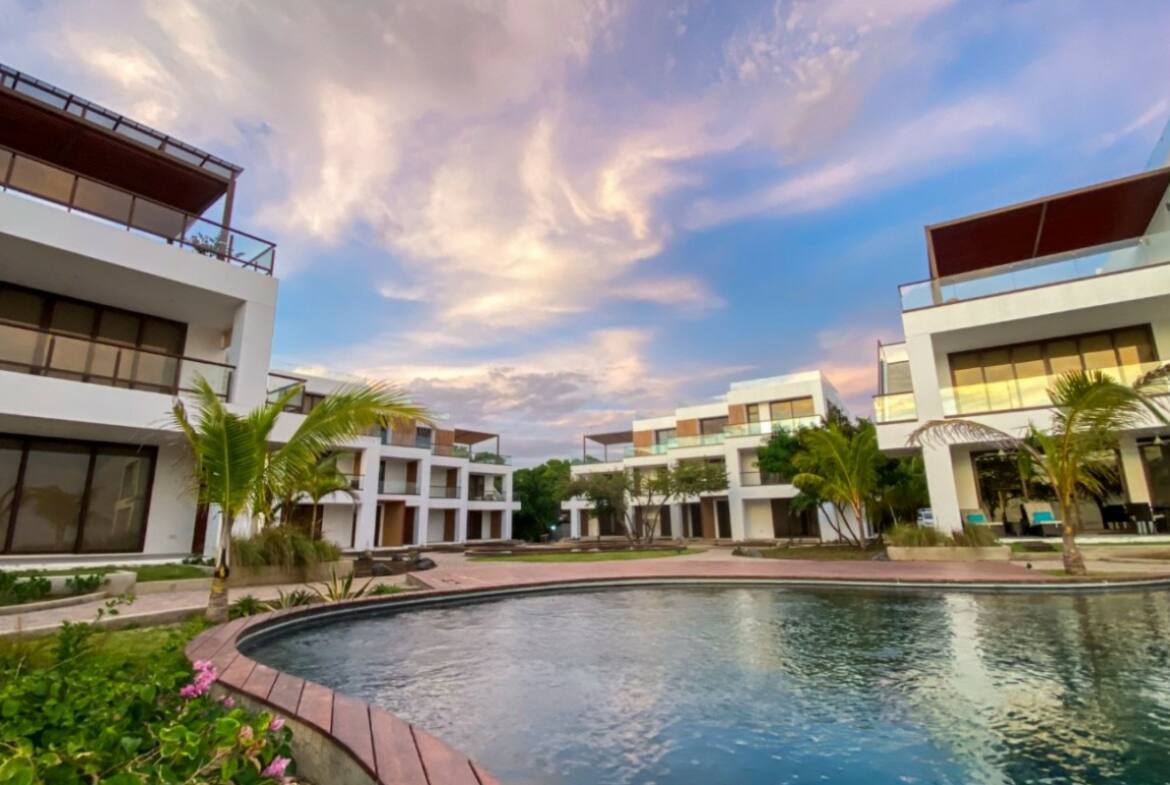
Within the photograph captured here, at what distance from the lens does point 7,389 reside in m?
9.01

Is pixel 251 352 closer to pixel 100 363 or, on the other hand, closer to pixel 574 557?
pixel 100 363

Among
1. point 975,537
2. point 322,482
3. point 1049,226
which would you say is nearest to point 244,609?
point 322,482

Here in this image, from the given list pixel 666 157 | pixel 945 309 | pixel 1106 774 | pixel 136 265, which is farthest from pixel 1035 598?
pixel 136 265

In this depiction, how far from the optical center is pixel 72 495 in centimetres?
1107

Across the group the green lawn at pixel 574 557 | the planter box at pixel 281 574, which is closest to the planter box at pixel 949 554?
the green lawn at pixel 574 557

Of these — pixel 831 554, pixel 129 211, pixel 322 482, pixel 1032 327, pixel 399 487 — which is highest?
pixel 129 211

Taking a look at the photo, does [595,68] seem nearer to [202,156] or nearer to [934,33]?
[934,33]

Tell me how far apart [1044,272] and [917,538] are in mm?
8486

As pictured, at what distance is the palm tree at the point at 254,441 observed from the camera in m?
6.74

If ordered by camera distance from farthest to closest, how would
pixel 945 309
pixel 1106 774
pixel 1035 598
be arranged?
pixel 945 309 < pixel 1035 598 < pixel 1106 774

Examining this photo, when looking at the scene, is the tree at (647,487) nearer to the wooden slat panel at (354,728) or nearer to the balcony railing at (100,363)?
the balcony railing at (100,363)

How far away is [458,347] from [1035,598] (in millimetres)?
17085

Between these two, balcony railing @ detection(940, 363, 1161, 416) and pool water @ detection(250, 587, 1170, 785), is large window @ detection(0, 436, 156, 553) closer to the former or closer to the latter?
pool water @ detection(250, 587, 1170, 785)

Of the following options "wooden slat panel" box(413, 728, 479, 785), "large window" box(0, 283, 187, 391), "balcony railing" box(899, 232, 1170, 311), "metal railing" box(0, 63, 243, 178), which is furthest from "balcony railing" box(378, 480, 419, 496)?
"wooden slat panel" box(413, 728, 479, 785)
